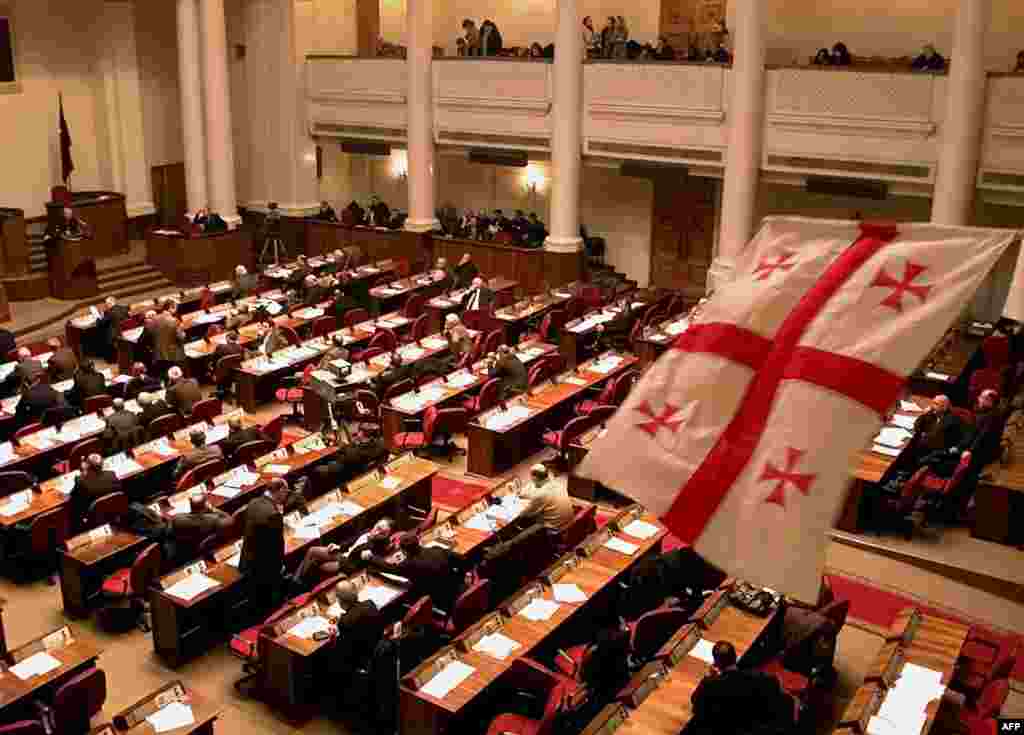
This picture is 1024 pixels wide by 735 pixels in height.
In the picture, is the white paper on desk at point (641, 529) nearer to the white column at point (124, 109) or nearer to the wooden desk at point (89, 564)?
the wooden desk at point (89, 564)

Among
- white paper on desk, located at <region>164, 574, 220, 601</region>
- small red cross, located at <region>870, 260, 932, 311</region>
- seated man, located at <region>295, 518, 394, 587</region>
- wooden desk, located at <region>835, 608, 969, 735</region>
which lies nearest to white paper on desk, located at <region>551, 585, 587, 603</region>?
seated man, located at <region>295, 518, 394, 587</region>

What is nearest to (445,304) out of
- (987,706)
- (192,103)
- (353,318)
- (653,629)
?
(353,318)

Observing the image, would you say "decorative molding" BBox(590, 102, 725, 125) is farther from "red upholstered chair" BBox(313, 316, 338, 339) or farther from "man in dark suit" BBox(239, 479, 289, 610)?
"man in dark suit" BBox(239, 479, 289, 610)

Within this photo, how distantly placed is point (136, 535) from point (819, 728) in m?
6.59

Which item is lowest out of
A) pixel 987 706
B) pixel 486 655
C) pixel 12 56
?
pixel 486 655

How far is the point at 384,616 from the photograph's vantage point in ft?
31.8

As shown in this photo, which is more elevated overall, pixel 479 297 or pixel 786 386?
pixel 786 386

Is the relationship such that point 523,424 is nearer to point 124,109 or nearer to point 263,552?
point 263,552

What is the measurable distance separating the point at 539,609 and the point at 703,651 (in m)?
1.48

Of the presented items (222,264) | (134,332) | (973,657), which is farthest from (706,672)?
(222,264)

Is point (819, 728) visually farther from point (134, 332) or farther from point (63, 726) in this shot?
point (134, 332)

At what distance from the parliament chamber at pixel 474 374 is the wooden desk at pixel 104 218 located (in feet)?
0.25

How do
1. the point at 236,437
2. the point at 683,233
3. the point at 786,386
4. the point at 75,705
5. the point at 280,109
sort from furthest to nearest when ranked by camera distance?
the point at 280,109 < the point at 683,233 < the point at 236,437 < the point at 75,705 < the point at 786,386

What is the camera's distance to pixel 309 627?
940cm
